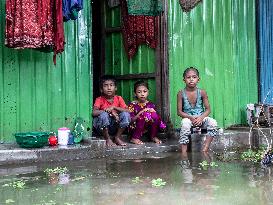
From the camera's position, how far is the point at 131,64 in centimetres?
860

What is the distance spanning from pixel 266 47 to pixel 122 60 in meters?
3.13

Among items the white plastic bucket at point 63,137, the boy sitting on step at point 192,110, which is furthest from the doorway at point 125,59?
the white plastic bucket at point 63,137

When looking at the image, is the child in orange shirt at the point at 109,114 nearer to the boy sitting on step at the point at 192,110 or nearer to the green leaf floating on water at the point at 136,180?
the boy sitting on step at the point at 192,110

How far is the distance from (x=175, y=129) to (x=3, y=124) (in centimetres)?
310

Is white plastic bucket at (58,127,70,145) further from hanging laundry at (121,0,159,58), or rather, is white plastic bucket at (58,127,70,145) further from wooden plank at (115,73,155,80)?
hanging laundry at (121,0,159,58)

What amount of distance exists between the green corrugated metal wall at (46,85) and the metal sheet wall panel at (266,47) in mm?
3997

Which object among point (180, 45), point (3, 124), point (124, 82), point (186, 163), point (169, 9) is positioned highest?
point (169, 9)

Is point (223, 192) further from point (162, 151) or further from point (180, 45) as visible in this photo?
point (180, 45)

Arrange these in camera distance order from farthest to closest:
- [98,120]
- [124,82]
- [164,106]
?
[124,82] → [164,106] → [98,120]

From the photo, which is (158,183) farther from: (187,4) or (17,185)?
(187,4)

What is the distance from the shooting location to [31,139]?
6.34m

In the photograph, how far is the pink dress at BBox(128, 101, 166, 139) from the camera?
25.2 ft

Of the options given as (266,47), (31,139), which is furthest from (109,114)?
(266,47)

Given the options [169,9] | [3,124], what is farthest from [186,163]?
[169,9]
